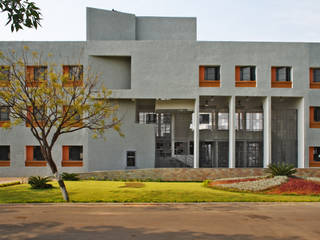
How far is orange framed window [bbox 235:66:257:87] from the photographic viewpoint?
918 inches

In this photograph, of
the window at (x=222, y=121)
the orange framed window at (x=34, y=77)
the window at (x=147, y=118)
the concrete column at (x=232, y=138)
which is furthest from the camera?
the window at (x=222, y=121)

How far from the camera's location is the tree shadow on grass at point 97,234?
314 inches

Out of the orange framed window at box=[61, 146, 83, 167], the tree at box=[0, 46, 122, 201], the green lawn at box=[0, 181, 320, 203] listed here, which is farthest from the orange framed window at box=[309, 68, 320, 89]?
the orange framed window at box=[61, 146, 83, 167]

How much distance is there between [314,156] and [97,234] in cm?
2124

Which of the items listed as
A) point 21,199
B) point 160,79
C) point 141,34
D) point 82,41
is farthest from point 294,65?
point 21,199

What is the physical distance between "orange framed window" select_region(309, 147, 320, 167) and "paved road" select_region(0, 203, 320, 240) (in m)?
11.5

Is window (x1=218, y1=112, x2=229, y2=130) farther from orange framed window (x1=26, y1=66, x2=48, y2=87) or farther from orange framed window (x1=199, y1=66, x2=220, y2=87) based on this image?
orange framed window (x1=26, y1=66, x2=48, y2=87)

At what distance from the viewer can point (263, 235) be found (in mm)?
8375

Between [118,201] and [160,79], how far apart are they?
12176 millimetres

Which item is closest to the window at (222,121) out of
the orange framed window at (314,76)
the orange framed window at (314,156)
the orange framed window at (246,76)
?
the orange framed window at (246,76)

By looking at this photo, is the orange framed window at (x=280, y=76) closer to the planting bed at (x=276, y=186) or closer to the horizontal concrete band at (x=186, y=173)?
the horizontal concrete band at (x=186, y=173)

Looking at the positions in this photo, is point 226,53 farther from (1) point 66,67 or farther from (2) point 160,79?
(1) point 66,67

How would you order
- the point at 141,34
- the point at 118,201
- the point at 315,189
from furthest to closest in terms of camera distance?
1. the point at 141,34
2. the point at 315,189
3. the point at 118,201

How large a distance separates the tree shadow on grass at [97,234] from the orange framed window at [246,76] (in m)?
16.7
